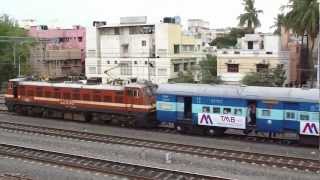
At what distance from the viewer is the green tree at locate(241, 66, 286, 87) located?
1670 inches

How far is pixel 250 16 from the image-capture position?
61594 millimetres

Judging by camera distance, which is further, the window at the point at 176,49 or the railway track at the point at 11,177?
the window at the point at 176,49

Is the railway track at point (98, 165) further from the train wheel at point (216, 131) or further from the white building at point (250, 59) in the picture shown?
the white building at point (250, 59)

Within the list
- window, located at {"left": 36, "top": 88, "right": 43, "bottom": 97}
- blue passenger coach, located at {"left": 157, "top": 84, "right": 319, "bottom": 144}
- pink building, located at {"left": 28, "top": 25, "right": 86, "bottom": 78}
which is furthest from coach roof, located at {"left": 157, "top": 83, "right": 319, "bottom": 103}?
pink building, located at {"left": 28, "top": 25, "right": 86, "bottom": 78}

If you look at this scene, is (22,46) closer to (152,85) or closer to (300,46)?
(300,46)

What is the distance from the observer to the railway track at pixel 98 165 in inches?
686

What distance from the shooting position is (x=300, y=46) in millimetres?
55625

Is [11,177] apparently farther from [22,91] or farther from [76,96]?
[22,91]

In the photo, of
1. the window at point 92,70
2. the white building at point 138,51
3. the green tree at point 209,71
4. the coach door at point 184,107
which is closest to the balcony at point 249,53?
the green tree at point 209,71

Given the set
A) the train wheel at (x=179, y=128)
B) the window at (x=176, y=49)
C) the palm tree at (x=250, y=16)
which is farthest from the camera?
the palm tree at (x=250, y=16)

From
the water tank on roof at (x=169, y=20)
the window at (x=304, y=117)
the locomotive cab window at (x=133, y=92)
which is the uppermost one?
the water tank on roof at (x=169, y=20)

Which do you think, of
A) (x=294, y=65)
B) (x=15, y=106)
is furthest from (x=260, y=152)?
(x=294, y=65)

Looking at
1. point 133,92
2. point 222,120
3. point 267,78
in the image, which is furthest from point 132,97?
point 267,78

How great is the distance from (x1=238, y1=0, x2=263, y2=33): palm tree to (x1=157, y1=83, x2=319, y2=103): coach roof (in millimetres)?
37534
